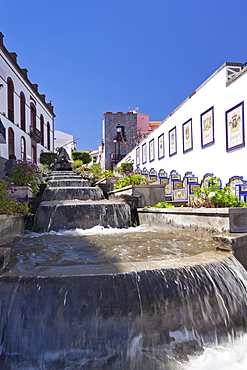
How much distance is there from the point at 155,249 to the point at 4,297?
2221 millimetres

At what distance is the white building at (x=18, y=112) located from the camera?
677 inches

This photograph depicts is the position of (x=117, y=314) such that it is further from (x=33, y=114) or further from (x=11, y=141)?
(x=33, y=114)

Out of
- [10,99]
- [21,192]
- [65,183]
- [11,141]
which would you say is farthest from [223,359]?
[10,99]

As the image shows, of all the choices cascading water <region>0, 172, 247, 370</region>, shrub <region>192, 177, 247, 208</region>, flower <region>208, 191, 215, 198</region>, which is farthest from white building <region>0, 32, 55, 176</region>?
cascading water <region>0, 172, 247, 370</region>

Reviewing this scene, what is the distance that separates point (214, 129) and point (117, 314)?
346 inches

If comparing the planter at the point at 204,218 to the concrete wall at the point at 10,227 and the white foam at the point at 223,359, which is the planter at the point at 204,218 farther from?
the concrete wall at the point at 10,227

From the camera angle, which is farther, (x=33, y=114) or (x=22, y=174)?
(x=33, y=114)

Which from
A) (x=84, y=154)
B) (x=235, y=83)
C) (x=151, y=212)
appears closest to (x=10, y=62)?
(x=84, y=154)

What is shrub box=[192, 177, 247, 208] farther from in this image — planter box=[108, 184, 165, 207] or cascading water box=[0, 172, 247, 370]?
planter box=[108, 184, 165, 207]

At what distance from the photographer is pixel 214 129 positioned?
1002cm

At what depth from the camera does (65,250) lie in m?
4.30

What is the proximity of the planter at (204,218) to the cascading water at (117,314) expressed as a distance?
117cm

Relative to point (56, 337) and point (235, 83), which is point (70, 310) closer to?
point (56, 337)

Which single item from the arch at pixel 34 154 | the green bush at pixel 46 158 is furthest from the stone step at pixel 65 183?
the green bush at pixel 46 158
